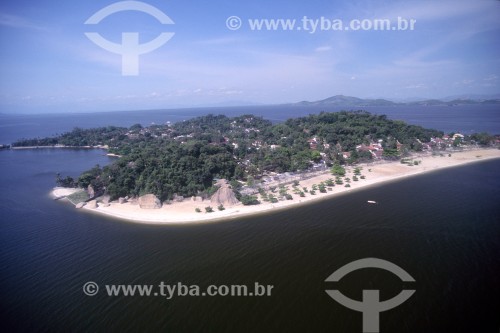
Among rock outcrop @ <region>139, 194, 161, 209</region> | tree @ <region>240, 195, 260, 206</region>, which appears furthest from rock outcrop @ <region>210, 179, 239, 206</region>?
rock outcrop @ <region>139, 194, 161, 209</region>

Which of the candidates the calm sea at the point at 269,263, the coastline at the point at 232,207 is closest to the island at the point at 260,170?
the coastline at the point at 232,207

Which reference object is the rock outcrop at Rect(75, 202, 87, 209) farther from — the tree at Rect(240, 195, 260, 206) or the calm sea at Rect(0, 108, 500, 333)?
the tree at Rect(240, 195, 260, 206)

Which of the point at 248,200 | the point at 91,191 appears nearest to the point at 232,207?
the point at 248,200

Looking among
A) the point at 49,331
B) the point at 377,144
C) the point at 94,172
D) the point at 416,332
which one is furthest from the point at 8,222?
the point at 377,144

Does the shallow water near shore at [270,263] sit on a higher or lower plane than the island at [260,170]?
lower

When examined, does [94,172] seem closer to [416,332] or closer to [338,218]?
[338,218]

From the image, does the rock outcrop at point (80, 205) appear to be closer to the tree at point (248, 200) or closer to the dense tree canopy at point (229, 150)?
the dense tree canopy at point (229, 150)

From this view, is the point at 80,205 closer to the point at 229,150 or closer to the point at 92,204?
the point at 92,204
